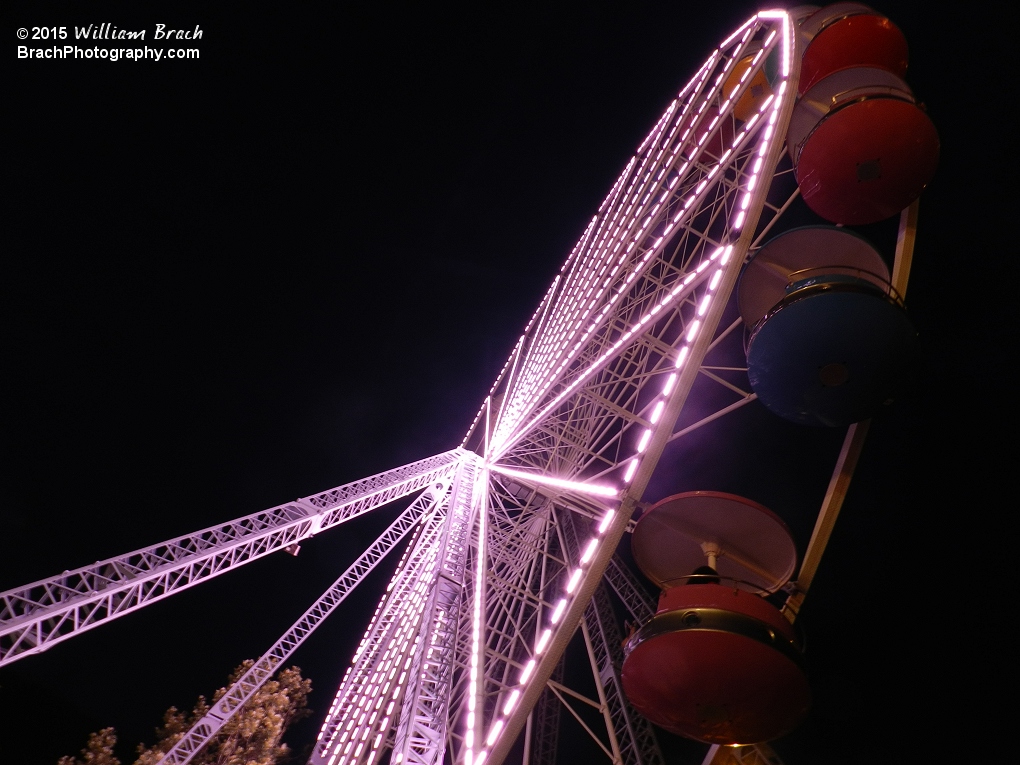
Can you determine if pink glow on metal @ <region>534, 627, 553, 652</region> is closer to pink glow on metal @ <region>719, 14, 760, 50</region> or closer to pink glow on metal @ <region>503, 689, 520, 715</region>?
pink glow on metal @ <region>503, 689, 520, 715</region>

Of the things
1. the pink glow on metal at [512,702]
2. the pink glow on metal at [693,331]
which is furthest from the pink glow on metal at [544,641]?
the pink glow on metal at [693,331]

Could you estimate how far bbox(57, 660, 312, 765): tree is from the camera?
648 inches

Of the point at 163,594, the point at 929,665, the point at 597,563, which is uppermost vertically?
the point at 929,665

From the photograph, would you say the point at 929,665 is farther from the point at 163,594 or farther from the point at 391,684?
the point at 163,594

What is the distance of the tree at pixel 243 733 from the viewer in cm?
1647

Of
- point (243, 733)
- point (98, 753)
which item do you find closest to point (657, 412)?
point (243, 733)

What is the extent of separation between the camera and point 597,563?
4.63 m

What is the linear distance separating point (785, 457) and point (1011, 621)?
3.89 meters

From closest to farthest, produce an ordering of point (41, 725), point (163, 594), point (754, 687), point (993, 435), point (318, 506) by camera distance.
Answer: point (754, 687), point (993, 435), point (163, 594), point (318, 506), point (41, 725)

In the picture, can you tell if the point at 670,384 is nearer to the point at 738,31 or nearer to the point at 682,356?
the point at 682,356

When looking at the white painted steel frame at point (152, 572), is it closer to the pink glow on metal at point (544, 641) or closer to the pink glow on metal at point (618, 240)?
the pink glow on metal at point (618, 240)

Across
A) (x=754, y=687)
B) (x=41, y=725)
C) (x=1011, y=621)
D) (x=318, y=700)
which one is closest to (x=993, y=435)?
(x=1011, y=621)

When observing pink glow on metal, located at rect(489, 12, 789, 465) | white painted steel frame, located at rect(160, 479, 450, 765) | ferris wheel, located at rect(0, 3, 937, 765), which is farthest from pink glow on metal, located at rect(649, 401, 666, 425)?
white painted steel frame, located at rect(160, 479, 450, 765)

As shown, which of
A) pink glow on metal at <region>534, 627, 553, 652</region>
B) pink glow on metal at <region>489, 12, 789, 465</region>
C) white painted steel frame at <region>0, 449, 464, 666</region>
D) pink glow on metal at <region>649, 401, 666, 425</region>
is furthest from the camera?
white painted steel frame at <region>0, 449, 464, 666</region>
